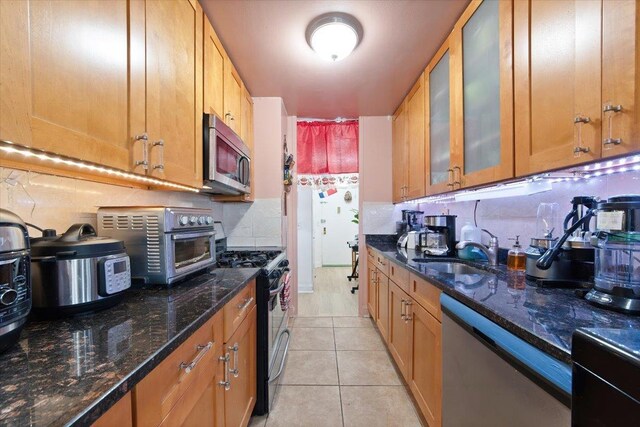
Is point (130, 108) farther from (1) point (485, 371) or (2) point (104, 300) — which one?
(1) point (485, 371)

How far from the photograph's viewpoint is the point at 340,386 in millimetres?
1896

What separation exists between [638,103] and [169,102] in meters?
1.61

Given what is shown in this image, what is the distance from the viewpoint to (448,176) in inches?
70.9

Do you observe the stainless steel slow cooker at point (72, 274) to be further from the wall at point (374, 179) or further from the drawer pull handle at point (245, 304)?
the wall at point (374, 179)

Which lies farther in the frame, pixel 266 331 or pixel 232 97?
pixel 232 97

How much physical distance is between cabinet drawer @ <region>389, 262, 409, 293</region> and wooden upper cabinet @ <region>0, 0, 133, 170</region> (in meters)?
1.58

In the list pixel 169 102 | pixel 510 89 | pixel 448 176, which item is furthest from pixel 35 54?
pixel 448 176

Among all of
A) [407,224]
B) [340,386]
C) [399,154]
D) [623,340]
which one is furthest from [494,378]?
[399,154]

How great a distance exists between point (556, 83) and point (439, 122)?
0.99 m

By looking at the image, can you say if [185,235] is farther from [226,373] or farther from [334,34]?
[334,34]

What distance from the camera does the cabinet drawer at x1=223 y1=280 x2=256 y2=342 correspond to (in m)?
1.11

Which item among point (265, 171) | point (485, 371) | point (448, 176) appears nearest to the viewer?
point (485, 371)

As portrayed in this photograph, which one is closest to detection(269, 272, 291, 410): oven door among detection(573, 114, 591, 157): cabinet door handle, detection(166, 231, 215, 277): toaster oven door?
detection(166, 231, 215, 277): toaster oven door

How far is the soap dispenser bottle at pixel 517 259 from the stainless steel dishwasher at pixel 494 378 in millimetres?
563
